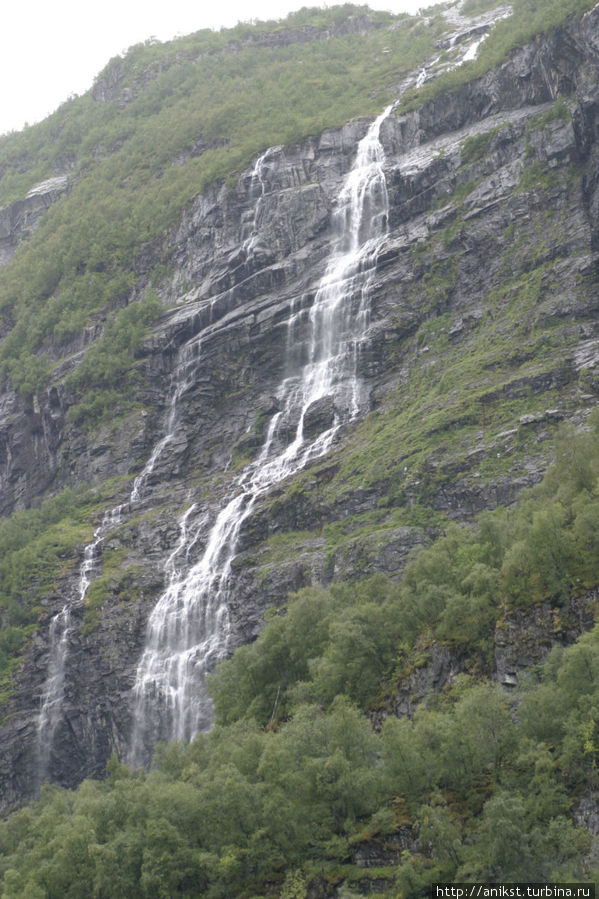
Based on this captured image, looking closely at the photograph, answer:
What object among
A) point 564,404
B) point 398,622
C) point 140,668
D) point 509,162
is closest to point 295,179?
point 509,162

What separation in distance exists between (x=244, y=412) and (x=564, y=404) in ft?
117

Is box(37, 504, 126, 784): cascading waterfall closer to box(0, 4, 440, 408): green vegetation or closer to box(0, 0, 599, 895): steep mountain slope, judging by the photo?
box(0, 0, 599, 895): steep mountain slope

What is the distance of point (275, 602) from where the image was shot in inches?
2378

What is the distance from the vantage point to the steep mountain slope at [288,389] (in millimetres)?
60438

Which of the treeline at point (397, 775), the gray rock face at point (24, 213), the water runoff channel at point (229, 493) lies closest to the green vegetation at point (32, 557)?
the water runoff channel at point (229, 493)

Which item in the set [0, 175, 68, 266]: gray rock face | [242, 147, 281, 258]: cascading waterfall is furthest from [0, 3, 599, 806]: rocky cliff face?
[0, 175, 68, 266]: gray rock face

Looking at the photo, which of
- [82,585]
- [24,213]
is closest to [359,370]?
[82,585]

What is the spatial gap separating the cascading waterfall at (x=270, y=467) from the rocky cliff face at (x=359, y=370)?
4.01 feet

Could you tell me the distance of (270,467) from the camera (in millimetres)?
75875

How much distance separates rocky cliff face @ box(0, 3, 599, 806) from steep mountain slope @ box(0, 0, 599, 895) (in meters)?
0.25

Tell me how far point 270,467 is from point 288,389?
11.0 metres

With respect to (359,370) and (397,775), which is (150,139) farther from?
(397,775)

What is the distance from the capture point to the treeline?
27141mm

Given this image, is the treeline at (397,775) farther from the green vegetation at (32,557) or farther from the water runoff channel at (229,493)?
the green vegetation at (32,557)
